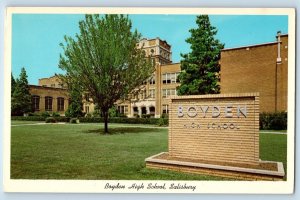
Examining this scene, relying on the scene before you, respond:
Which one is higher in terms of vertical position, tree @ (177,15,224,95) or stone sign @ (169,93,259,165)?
tree @ (177,15,224,95)

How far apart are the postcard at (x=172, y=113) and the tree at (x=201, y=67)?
7 cm

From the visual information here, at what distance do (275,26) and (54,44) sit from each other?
566cm

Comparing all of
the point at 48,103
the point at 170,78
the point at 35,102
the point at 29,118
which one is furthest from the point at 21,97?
the point at 170,78

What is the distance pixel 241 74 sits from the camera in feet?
28.0

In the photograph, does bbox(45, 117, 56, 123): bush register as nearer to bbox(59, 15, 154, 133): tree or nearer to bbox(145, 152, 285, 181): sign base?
bbox(59, 15, 154, 133): tree

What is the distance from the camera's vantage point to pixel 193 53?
962 centimetres

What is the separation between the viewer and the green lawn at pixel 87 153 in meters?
6.96

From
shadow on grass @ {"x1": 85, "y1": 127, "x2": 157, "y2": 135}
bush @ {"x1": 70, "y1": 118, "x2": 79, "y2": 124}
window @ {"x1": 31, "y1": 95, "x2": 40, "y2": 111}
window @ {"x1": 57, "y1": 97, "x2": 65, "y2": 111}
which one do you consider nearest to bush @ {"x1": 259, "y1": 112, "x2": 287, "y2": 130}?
shadow on grass @ {"x1": 85, "y1": 127, "x2": 157, "y2": 135}

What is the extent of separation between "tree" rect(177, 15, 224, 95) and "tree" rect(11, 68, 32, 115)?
14.1 feet

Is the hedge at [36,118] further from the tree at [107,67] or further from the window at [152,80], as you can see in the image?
the window at [152,80]

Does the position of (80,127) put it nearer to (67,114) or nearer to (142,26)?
(67,114)

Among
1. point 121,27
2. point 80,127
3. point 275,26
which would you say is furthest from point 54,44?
point 275,26

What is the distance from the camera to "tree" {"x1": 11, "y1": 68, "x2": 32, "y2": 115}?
7.21 m

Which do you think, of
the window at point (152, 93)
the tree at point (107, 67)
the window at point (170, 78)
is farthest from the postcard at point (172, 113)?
the window at point (152, 93)
